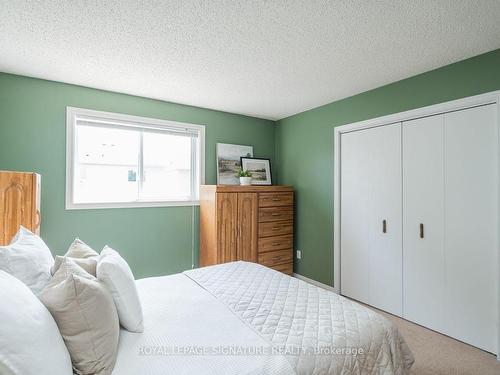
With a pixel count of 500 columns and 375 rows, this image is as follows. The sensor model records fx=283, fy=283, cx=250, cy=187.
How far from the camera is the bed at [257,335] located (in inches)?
46.7

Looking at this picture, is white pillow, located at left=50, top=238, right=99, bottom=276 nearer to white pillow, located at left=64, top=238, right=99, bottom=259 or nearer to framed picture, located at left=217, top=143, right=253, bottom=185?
white pillow, located at left=64, top=238, right=99, bottom=259

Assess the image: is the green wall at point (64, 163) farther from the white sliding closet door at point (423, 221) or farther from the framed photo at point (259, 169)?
the white sliding closet door at point (423, 221)

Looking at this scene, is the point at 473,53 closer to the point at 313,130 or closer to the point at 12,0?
the point at 313,130

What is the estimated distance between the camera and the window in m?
3.12

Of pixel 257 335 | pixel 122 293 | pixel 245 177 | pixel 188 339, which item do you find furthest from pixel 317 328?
pixel 245 177

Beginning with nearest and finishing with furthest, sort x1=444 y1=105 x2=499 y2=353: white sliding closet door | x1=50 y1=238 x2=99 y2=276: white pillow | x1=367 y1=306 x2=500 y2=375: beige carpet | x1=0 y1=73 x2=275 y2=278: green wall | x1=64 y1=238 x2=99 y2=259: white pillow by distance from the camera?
x1=50 y1=238 x2=99 y2=276: white pillow
x1=64 y1=238 x2=99 y2=259: white pillow
x1=367 y1=306 x2=500 y2=375: beige carpet
x1=444 y1=105 x2=499 y2=353: white sliding closet door
x1=0 y1=73 x2=275 y2=278: green wall

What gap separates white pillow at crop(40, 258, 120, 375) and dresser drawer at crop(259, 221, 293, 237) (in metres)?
2.70

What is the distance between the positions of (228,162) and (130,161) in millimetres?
1282

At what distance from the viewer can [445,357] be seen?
221cm

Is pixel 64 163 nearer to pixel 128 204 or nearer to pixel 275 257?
pixel 128 204

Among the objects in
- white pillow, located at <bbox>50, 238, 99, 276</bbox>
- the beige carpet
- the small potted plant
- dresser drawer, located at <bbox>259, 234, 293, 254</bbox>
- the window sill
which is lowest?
the beige carpet

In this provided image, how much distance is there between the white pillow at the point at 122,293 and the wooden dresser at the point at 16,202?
51.7 inches

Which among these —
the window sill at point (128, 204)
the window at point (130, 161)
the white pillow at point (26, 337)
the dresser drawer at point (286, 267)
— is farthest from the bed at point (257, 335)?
the dresser drawer at point (286, 267)

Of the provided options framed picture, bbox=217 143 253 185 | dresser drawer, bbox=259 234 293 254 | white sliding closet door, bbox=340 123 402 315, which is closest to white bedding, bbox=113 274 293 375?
dresser drawer, bbox=259 234 293 254
